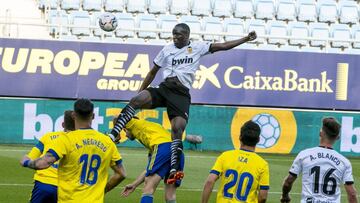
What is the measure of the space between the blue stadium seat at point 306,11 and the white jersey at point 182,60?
17.8 metres

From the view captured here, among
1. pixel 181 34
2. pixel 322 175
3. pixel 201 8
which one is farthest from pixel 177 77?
pixel 201 8

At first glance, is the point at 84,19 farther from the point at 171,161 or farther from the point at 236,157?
the point at 236,157

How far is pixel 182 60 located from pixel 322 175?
383 cm

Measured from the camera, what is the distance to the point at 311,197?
6.95 metres

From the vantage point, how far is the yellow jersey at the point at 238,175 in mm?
7016

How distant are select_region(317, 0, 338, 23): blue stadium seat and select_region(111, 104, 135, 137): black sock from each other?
19317mm

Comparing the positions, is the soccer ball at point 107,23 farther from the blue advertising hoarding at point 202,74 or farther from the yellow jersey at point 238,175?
the yellow jersey at point 238,175

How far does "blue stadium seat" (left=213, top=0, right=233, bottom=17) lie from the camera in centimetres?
2733

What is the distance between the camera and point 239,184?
276 inches

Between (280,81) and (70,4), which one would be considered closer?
(280,81)

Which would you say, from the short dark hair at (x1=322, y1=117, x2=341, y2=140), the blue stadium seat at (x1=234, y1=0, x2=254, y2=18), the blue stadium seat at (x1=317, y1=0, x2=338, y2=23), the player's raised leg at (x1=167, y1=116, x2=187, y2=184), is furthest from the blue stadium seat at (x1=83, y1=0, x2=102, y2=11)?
the short dark hair at (x1=322, y1=117, x2=341, y2=140)

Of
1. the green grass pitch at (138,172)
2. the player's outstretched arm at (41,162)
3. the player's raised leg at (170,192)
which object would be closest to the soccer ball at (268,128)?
the green grass pitch at (138,172)

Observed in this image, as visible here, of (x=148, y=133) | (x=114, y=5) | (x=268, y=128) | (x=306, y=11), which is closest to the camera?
(x=148, y=133)

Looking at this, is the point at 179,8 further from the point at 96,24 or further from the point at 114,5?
the point at 96,24
